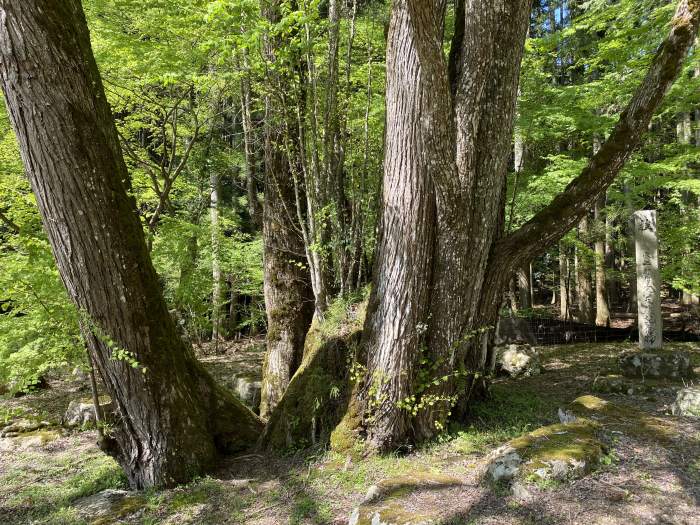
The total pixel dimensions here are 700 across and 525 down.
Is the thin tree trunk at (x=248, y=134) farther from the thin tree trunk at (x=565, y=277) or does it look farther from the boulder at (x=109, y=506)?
the thin tree trunk at (x=565, y=277)

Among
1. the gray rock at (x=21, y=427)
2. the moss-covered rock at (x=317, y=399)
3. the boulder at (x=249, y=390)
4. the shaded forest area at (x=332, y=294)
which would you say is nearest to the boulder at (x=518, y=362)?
the shaded forest area at (x=332, y=294)

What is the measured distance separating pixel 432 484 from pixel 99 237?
9.88ft

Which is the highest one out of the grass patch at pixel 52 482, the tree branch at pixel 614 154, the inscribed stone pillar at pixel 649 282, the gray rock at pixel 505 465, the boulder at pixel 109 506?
the tree branch at pixel 614 154

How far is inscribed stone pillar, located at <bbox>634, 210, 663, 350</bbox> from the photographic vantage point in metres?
6.54

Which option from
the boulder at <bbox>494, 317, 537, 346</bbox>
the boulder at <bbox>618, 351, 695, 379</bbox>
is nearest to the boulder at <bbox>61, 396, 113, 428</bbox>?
the boulder at <bbox>618, 351, 695, 379</bbox>

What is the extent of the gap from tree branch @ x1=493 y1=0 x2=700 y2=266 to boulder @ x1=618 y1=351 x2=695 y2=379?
2.78 meters

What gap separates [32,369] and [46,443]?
164 centimetres

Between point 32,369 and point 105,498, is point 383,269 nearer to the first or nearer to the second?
point 105,498

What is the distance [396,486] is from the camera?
10.5ft

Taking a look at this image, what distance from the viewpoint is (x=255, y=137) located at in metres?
6.03

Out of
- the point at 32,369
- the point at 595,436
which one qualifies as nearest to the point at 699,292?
the point at 595,436

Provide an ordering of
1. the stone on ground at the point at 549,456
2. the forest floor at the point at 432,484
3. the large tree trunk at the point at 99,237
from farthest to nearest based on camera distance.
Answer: the large tree trunk at the point at 99,237 < the stone on ground at the point at 549,456 < the forest floor at the point at 432,484

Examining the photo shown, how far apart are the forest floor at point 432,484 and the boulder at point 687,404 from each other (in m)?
0.14

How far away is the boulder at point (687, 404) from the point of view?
13.9 feet
